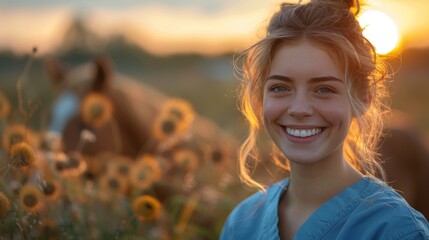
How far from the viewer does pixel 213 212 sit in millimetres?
3896

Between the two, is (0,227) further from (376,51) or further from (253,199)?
(376,51)

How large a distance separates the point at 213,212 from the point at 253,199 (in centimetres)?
A: 125

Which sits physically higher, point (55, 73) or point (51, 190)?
point (55, 73)

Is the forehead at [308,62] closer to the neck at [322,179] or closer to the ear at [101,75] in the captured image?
the neck at [322,179]

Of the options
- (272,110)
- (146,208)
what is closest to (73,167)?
(146,208)

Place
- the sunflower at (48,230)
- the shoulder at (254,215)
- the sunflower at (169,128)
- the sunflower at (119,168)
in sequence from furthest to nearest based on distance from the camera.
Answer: the sunflower at (169,128)
the sunflower at (119,168)
the sunflower at (48,230)
the shoulder at (254,215)

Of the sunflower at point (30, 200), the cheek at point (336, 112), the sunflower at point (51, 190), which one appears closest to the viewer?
the cheek at point (336, 112)

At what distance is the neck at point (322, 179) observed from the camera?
90.3 inches

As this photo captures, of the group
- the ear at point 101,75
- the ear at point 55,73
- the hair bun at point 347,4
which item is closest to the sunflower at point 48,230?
the hair bun at point 347,4

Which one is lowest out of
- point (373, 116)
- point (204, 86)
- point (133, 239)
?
point (204, 86)

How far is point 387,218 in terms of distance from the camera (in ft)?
6.55

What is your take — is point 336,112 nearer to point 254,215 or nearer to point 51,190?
point 254,215

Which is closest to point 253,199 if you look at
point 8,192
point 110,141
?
point 8,192

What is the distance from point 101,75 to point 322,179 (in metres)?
3.66
